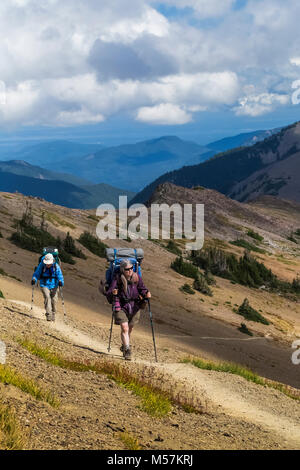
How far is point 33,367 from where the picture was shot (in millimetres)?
8258

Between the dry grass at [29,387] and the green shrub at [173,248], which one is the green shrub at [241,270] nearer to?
the green shrub at [173,248]

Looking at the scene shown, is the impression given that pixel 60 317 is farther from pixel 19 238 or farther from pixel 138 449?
pixel 19 238

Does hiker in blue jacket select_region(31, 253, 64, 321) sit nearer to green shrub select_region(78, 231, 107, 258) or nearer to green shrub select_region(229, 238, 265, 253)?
green shrub select_region(78, 231, 107, 258)

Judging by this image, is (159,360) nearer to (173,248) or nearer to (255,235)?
(173,248)

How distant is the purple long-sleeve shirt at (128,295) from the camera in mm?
10930

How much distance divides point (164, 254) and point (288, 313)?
450 inches

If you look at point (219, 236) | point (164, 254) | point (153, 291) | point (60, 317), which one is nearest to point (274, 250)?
point (219, 236)

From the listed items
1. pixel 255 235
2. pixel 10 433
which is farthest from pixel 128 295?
pixel 255 235

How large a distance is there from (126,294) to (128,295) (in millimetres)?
66

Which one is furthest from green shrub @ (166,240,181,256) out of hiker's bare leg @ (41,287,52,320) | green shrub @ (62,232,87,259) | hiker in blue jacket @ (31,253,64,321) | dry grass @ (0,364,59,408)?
dry grass @ (0,364,59,408)

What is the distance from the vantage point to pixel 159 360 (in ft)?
42.7

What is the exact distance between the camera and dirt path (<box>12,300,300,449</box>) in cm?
884

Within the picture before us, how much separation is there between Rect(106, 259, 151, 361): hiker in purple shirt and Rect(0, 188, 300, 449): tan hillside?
1059 mm

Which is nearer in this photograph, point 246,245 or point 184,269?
point 184,269
